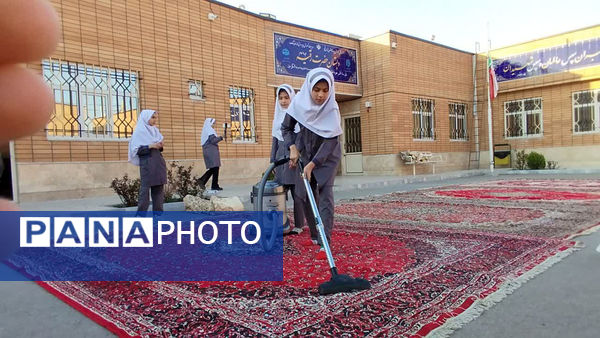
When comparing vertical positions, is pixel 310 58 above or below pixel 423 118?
above

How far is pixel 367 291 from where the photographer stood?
228cm

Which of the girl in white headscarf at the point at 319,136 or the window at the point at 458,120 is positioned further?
the window at the point at 458,120

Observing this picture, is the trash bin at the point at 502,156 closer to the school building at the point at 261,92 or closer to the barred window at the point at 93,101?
the school building at the point at 261,92

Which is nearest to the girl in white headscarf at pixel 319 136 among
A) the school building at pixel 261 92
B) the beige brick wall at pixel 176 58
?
the school building at pixel 261 92


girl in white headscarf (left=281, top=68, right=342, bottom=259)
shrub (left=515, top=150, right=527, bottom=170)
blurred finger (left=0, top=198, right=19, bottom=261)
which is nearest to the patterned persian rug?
girl in white headscarf (left=281, top=68, right=342, bottom=259)

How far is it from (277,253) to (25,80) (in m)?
3.15

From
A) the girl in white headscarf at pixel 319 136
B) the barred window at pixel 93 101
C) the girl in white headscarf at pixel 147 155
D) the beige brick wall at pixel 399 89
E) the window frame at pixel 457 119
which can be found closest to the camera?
the girl in white headscarf at pixel 319 136

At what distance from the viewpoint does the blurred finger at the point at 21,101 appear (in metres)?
0.27

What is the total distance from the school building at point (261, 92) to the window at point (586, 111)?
3 cm

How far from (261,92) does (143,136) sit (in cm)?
644

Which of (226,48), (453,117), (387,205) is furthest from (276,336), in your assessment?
(453,117)

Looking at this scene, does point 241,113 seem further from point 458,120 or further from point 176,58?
point 458,120

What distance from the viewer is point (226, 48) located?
10211 millimetres

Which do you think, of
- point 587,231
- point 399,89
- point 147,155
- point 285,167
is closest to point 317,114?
point 285,167
